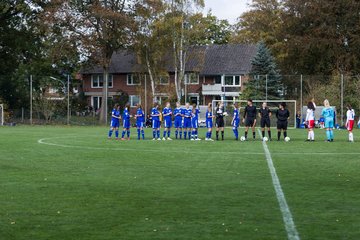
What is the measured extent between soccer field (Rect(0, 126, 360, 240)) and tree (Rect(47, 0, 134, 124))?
3598 cm

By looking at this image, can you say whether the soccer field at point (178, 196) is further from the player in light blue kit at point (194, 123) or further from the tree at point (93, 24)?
the tree at point (93, 24)

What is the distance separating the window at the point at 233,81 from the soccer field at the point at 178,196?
55.7 metres

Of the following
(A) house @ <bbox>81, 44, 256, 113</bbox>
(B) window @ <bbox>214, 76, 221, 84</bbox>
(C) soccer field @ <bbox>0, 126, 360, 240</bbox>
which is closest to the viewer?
(C) soccer field @ <bbox>0, 126, 360, 240</bbox>

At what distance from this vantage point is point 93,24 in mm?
56594

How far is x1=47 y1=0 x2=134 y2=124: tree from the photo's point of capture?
55344mm

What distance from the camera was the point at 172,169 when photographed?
16.6 m

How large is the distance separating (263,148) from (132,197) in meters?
13.3

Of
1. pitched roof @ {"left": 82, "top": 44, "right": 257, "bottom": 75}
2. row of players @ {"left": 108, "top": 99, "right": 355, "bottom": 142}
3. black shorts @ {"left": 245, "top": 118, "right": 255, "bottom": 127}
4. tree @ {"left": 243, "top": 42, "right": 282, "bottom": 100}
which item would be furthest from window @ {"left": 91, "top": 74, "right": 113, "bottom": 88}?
black shorts @ {"left": 245, "top": 118, "right": 255, "bottom": 127}

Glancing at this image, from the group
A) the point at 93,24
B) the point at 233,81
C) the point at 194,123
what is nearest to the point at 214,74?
the point at 233,81

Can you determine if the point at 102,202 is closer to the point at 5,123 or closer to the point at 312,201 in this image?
the point at 312,201

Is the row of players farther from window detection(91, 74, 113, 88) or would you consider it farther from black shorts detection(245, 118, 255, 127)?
window detection(91, 74, 113, 88)

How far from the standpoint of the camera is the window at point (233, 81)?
7658cm

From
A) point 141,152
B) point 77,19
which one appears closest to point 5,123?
point 77,19

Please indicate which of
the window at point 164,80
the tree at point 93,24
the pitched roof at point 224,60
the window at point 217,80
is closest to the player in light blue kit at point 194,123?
the tree at point 93,24
